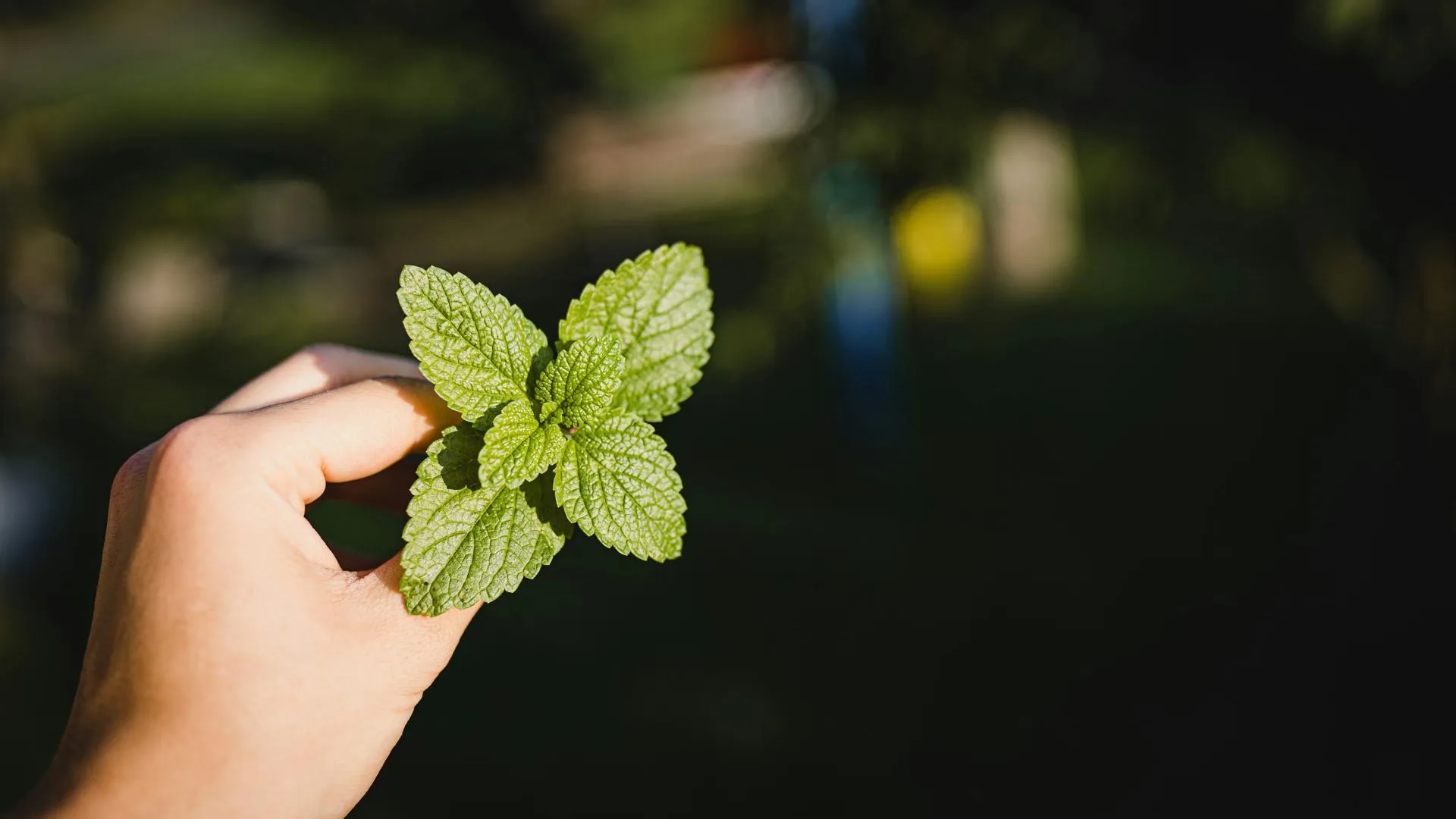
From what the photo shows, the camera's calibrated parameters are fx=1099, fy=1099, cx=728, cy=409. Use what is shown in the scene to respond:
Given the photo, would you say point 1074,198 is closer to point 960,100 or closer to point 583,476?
point 960,100

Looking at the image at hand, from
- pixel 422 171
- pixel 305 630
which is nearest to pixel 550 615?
pixel 305 630

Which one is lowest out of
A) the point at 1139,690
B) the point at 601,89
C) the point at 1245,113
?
the point at 1139,690

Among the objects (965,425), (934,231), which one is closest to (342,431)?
(934,231)

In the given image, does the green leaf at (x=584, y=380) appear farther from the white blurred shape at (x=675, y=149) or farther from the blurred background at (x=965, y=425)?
the white blurred shape at (x=675, y=149)

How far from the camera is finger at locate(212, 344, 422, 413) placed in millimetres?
1818

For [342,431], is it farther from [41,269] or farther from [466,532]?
[41,269]

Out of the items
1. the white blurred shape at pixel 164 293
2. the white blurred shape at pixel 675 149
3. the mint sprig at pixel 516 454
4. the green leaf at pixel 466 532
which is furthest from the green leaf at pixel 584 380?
the white blurred shape at pixel 675 149

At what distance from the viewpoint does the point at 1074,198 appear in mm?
10227

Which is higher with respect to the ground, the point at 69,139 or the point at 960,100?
the point at 69,139

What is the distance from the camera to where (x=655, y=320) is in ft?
6.05

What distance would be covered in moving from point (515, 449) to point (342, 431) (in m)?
0.25

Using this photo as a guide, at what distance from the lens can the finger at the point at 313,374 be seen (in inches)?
71.6

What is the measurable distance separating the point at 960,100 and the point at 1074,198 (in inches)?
281

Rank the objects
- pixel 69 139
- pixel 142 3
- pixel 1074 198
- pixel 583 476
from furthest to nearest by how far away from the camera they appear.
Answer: pixel 142 3 → pixel 69 139 → pixel 1074 198 → pixel 583 476
